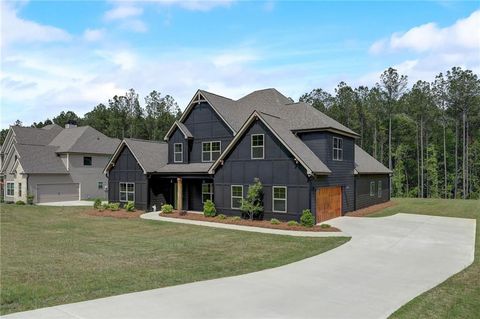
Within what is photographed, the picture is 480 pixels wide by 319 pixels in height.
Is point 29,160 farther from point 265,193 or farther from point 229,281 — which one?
point 229,281

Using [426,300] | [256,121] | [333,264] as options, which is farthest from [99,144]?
[426,300]

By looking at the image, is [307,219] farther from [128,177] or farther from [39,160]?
[39,160]

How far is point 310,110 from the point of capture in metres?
26.4

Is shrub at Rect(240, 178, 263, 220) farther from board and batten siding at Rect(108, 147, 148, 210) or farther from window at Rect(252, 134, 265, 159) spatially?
board and batten siding at Rect(108, 147, 148, 210)

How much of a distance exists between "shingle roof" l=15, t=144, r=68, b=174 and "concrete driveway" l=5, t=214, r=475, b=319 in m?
32.1

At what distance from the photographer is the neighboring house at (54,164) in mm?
36375

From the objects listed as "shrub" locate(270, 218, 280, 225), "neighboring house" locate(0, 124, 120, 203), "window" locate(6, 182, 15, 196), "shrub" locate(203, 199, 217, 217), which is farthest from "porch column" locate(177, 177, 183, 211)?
"window" locate(6, 182, 15, 196)

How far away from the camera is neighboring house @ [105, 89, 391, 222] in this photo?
21844mm

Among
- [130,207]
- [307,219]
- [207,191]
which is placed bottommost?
[130,207]

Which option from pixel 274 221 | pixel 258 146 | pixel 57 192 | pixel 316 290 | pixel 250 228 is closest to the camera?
pixel 316 290

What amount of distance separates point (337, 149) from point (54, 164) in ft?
95.5

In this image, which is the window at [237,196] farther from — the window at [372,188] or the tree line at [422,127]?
the tree line at [422,127]

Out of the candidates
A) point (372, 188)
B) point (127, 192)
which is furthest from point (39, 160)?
point (372, 188)

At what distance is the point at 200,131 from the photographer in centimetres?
2853
